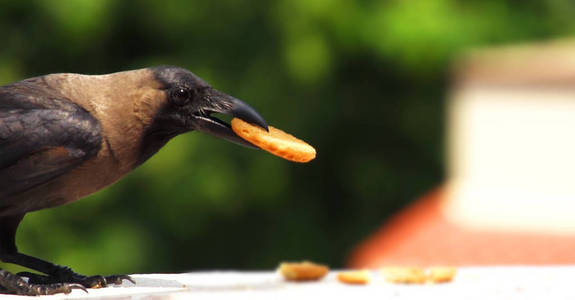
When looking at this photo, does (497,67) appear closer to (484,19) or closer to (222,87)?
(484,19)

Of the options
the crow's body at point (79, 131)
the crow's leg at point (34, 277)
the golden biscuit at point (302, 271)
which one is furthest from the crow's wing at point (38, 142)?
the golden biscuit at point (302, 271)

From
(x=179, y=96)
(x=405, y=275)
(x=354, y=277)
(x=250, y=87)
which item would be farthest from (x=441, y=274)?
(x=250, y=87)

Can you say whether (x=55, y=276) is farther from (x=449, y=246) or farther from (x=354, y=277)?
(x=449, y=246)

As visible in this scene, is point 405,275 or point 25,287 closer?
point 25,287

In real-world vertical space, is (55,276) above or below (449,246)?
below

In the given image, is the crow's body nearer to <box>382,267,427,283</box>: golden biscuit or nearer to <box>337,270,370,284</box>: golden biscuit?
<box>337,270,370,284</box>: golden biscuit

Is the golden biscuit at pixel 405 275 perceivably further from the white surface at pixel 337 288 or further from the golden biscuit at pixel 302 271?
the golden biscuit at pixel 302 271

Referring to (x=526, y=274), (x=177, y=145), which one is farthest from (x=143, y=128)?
(x=177, y=145)
